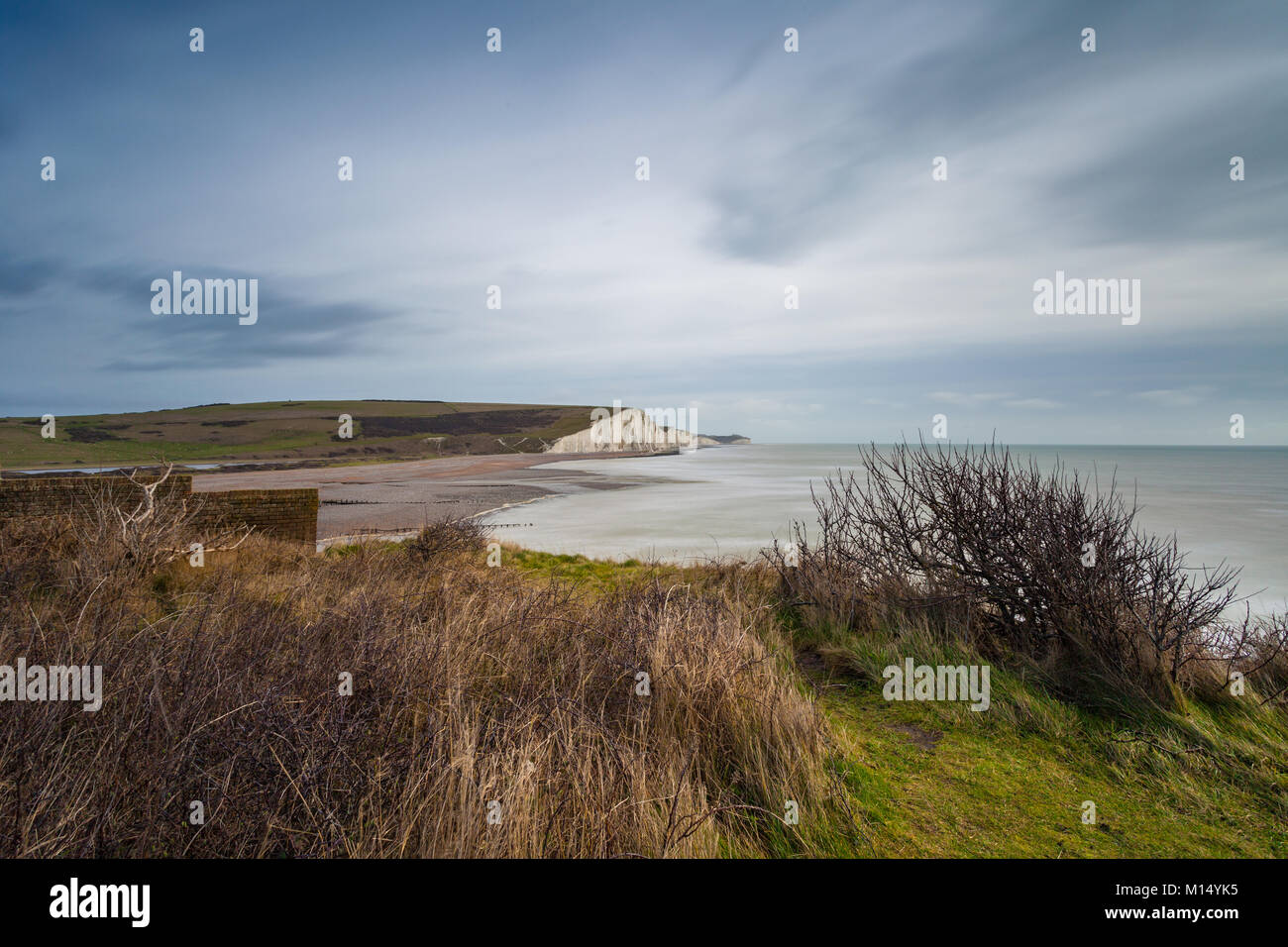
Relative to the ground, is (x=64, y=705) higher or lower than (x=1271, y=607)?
higher

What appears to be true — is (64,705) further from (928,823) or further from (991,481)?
(991,481)

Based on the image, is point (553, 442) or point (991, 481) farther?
point (553, 442)

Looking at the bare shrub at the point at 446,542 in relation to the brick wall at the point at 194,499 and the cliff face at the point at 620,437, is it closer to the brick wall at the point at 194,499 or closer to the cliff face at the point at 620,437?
the brick wall at the point at 194,499

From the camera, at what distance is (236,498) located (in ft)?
43.4

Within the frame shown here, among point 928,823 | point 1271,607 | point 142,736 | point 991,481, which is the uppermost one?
point 991,481

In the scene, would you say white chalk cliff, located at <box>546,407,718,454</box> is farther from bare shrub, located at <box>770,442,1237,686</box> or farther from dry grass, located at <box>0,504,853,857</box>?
dry grass, located at <box>0,504,853,857</box>

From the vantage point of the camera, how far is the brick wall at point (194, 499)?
10.9 metres

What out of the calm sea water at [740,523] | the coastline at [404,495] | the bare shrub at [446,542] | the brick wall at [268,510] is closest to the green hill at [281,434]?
the coastline at [404,495]

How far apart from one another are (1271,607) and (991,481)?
338 inches

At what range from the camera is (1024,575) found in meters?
6.10

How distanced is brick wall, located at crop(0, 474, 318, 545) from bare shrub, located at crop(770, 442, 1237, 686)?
36.7 ft

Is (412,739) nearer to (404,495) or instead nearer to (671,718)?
(671,718)

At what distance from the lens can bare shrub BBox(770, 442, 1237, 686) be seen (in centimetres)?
537
